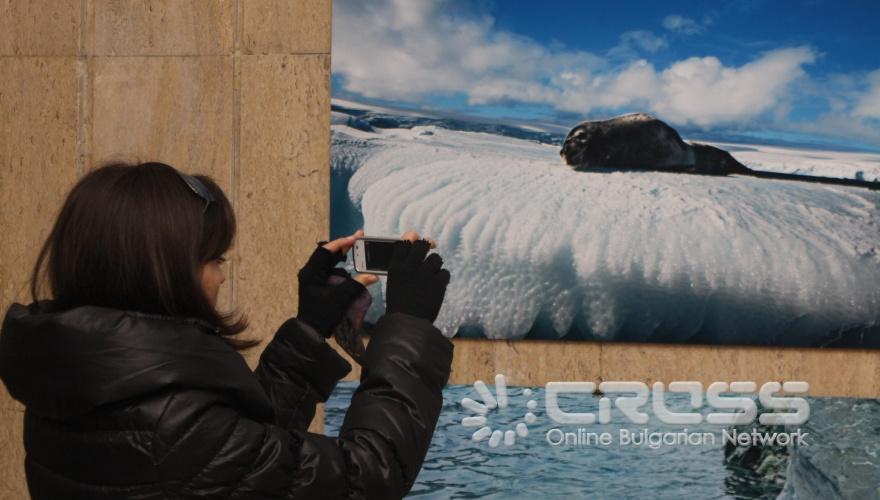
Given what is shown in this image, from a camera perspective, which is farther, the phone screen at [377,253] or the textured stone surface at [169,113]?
the textured stone surface at [169,113]

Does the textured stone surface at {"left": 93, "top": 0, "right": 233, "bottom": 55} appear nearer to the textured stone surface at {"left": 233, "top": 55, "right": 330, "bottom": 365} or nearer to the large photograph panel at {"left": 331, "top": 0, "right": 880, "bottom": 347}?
the textured stone surface at {"left": 233, "top": 55, "right": 330, "bottom": 365}

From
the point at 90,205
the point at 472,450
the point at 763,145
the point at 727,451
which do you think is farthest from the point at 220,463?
the point at 763,145

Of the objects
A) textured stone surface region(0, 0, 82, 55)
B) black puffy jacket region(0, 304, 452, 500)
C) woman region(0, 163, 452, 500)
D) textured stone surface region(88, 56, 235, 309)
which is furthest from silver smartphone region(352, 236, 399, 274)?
textured stone surface region(0, 0, 82, 55)

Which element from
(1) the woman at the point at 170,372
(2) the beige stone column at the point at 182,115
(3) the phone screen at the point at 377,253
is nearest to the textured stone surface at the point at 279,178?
(2) the beige stone column at the point at 182,115

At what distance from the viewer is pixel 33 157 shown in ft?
12.8

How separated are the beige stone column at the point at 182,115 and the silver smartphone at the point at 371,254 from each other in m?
1.94

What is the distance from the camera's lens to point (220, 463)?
1099 millimetres

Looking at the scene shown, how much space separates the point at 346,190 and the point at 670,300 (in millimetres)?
1400

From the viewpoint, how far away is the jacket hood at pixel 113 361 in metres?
1.08

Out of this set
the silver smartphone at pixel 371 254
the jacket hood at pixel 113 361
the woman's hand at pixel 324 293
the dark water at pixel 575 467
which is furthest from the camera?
the dark water at pixel 575 467

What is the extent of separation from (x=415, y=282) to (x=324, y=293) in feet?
0.82

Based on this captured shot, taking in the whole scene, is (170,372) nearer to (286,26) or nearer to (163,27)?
(286,26)

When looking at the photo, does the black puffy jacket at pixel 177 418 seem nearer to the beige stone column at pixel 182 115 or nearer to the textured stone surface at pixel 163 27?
the beige stone column at pixel 182 115

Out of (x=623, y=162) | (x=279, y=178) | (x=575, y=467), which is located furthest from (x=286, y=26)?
(x=575, y=467)
